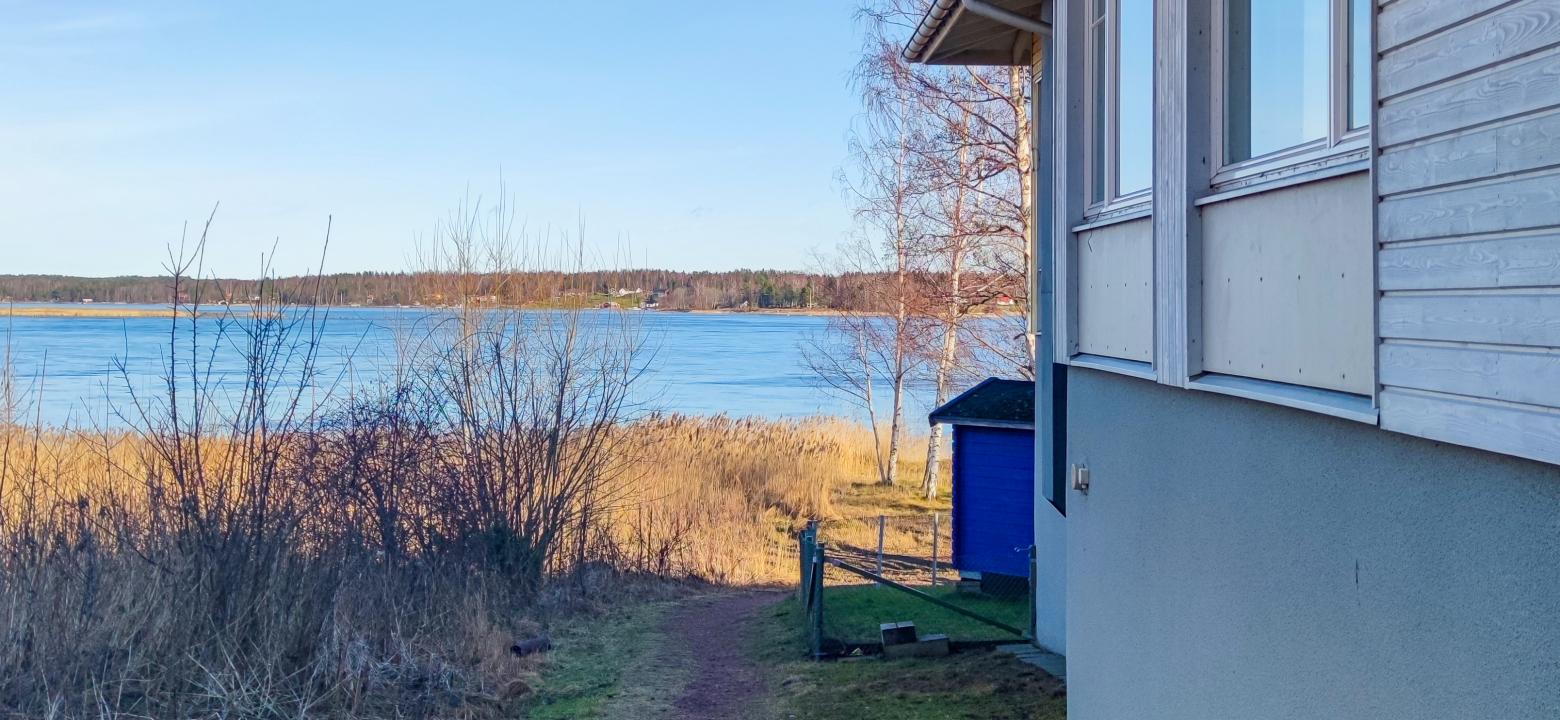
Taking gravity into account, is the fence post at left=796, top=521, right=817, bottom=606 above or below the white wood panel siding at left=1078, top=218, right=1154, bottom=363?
below

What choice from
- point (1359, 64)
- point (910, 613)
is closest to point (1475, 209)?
point (1359, 64)

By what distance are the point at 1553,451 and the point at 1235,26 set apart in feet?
8.07

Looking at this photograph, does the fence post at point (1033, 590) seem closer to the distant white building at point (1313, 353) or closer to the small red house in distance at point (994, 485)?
the small red house in distance at point (994, 485)

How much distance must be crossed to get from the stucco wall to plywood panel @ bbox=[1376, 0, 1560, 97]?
0.88 metres

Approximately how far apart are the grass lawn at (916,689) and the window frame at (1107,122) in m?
3.81

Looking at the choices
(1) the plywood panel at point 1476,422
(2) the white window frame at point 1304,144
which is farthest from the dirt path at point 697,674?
(1) the plywood panel at point 1476,422

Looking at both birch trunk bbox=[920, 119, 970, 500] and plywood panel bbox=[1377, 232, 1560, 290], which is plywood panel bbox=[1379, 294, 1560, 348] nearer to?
plywood panel bbox=[1377, 232, 1560, 290]

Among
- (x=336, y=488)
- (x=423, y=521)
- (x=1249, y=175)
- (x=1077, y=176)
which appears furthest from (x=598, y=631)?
(x=1249, y=175)

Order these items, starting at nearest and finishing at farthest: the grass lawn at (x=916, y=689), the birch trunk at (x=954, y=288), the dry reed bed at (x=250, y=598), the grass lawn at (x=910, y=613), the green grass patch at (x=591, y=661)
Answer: the dry reed bed at (x=250, y=598), the grass lawn at (x=916, y=689), the green grass patch at (x=591, y=661), the grass lawn at (x=910, y=613), the birch trunk at (x=954, y=288)

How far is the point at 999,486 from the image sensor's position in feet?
47.3

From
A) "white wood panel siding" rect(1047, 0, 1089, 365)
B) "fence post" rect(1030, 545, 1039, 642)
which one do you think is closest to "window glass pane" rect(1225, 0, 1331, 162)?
"white wood panel siding" rect(1047, 0, 1089, 365)

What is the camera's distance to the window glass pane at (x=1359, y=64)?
131 inches

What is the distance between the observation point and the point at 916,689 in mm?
9078

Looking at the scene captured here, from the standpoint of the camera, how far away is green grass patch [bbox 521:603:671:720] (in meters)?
9.02
